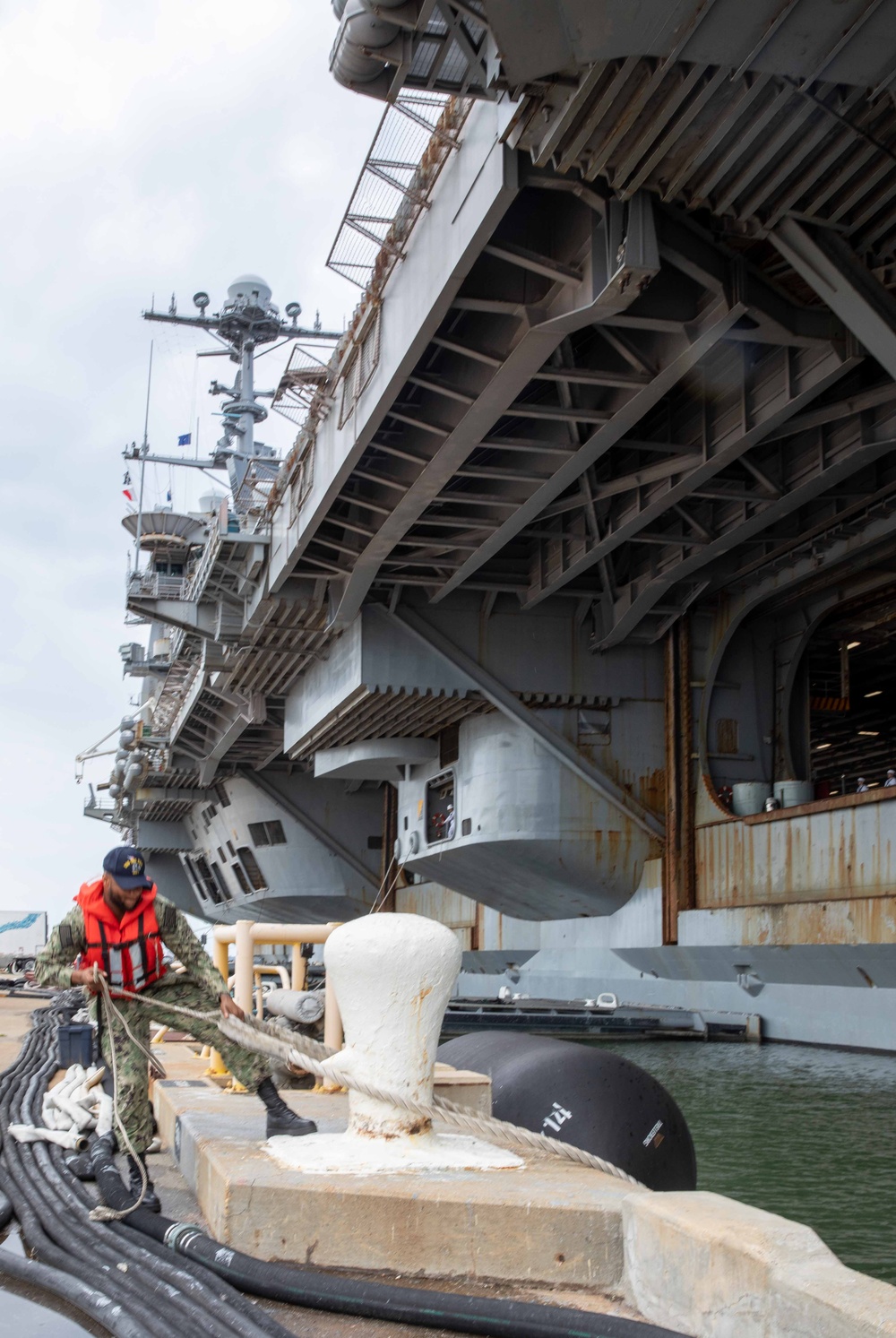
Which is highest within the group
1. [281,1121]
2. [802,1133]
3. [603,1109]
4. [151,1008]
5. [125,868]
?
[125,868]

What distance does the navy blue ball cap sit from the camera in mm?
5758

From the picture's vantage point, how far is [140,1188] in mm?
5074

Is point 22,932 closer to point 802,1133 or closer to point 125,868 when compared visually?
point 802,1133

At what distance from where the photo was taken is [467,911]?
37.2 m

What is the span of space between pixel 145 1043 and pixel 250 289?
4236 cm

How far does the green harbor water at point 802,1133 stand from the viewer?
9.02 meters

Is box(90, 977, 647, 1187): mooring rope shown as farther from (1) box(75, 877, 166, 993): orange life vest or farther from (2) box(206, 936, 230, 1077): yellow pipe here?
(2) box(206, 936, 230, 1077): yellow pipe

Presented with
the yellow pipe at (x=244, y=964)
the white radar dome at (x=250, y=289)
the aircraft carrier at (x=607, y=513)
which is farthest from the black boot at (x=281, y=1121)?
the white radar dome at (x=250, y=289)

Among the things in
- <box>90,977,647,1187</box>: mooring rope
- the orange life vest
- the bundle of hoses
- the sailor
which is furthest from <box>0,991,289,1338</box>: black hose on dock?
the orange life vest

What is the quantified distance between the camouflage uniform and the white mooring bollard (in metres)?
0.86

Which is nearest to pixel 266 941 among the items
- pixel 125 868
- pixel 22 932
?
pixel 125 868

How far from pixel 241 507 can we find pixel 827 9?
58.3 ft

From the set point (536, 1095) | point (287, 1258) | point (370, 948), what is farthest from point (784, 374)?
point (287, 1258)

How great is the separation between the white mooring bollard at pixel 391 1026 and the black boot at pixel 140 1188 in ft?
1.65
